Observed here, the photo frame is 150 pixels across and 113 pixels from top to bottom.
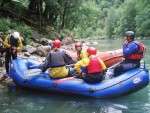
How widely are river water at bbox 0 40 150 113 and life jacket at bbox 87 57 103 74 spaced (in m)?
0.76

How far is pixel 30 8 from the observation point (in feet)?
69.6

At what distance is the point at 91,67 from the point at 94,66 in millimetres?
78

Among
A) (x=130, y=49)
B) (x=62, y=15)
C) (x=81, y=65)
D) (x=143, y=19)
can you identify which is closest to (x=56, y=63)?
(x=81, y=65)

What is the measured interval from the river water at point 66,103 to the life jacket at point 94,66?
0.76m

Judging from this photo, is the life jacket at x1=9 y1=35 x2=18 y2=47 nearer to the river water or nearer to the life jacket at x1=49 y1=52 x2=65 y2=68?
the river water

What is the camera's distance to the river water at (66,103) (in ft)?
22.8

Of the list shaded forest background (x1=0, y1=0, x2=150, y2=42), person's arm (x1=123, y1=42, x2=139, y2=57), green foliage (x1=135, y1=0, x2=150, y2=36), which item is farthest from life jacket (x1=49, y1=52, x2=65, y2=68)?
green foliage (x1=135, y1=0, x2=150, y2=36)

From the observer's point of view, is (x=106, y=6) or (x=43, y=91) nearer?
(x=43, y=91)

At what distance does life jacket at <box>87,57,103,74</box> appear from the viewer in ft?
24.3

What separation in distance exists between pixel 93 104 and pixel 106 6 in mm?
124102

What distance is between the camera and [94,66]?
24.5 ft

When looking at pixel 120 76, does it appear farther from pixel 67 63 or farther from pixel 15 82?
pixel 15 82

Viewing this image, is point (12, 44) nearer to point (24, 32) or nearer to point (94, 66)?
point (94, 66)

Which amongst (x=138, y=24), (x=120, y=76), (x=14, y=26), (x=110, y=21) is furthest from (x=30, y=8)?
(x=110, y=21)
